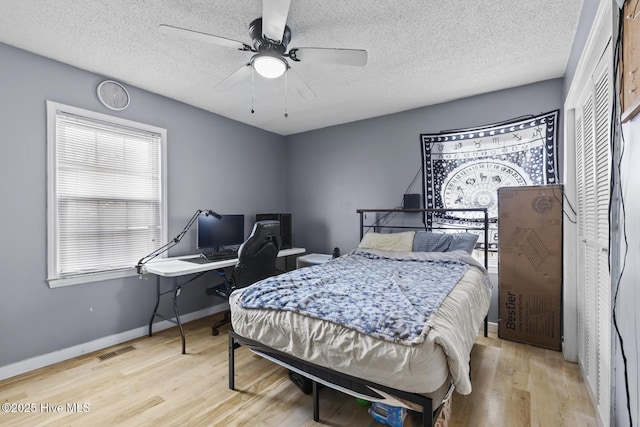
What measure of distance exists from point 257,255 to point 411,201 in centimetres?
188

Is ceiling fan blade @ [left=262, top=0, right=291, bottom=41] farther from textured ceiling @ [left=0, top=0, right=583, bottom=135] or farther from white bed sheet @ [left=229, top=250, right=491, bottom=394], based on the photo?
white bed sheet @ [left=229, top=250, right=491, bottom=394]

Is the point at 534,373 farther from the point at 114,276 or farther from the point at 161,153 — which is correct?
the point at 161,153

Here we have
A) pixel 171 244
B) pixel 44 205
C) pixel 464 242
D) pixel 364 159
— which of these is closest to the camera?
pixel 44 205

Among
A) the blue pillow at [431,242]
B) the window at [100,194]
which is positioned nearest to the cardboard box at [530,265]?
the blue pillow at [431,242]

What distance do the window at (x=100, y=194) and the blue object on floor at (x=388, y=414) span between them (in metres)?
2.54

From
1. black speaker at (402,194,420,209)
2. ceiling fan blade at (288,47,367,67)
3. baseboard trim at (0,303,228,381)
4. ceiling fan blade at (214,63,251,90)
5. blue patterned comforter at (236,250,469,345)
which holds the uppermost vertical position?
ceiling fan blade at (214,63,251,90)

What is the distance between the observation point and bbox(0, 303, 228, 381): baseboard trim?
2.18 metres

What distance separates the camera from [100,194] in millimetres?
2674

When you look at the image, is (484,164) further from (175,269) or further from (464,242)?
(175,269)

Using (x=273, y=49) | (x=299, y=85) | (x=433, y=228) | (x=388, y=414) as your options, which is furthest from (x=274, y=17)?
(x=433, y=228)

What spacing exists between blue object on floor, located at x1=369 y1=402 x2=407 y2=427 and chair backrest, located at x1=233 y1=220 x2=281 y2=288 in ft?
5.13

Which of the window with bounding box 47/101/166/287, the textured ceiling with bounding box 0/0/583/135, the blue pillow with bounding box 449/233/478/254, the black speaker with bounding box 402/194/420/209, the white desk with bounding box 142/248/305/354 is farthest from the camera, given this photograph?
the black speaker with bounding box 402/194/420/209

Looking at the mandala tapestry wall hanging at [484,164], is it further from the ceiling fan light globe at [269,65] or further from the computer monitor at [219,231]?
the computer monitor at [219,231]

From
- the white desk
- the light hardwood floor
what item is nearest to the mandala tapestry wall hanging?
the light hardwood floor
